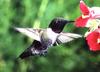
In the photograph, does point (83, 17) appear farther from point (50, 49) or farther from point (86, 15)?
point (50, 49)

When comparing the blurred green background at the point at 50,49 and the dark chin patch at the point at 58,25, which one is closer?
the dark chin patch at the point at 58,25

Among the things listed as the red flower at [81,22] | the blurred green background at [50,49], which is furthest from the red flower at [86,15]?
the blurred green background at [50,49]

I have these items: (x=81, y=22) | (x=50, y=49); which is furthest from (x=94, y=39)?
(x=50, y=49)

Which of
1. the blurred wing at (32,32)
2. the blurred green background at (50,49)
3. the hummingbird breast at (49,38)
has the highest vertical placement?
the blurred wing at (32,32)

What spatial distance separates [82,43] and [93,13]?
1413mm

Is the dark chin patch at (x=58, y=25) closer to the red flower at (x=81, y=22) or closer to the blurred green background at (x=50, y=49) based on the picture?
the red flower at (x=81, y=22)

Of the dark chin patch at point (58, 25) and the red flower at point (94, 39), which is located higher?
the dark chin patch at point (58, 25)

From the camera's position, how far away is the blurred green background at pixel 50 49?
200cm

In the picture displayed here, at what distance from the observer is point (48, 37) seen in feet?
2.25

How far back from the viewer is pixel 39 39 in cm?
68

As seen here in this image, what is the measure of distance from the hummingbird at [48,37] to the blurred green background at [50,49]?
4.22ft

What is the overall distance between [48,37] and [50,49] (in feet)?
4.44

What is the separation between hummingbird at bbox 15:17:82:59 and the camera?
2.20 feet

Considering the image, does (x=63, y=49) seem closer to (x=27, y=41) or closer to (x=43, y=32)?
(x=27, y=41)
